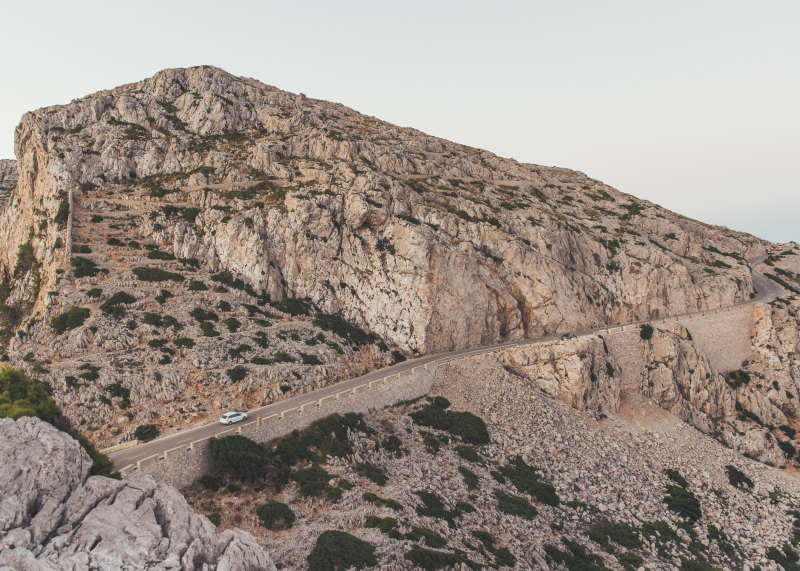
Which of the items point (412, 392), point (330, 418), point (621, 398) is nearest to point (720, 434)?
point (621, 398)

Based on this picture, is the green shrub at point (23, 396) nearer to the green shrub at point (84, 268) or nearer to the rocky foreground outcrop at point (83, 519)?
the rocky foreground outcrop at point (83, 519)

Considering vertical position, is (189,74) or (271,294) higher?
(189,74)

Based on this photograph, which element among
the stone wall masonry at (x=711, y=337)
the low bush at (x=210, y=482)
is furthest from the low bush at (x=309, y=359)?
the stone wall masonry at (x=711, y=337)

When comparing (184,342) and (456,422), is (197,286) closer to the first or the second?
(184,342)

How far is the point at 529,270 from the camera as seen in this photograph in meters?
57.8

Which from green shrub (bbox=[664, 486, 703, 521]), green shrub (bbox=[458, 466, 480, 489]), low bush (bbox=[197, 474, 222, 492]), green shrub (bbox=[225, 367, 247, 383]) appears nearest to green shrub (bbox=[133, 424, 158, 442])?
low bush (bbox=[197, 474, 222, 492])

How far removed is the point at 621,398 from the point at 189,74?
293 feet

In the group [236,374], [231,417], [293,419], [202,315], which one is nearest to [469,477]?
[293,419]

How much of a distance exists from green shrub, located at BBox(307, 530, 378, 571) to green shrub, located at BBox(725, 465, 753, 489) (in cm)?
3894

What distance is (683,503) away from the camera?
36281 millimetres

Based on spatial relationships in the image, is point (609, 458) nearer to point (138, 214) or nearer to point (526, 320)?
point (526, 320)

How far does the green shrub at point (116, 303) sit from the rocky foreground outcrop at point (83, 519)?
28.4 meters

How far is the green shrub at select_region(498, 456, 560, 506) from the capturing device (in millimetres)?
32025

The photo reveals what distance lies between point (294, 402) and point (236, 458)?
32.6ft
